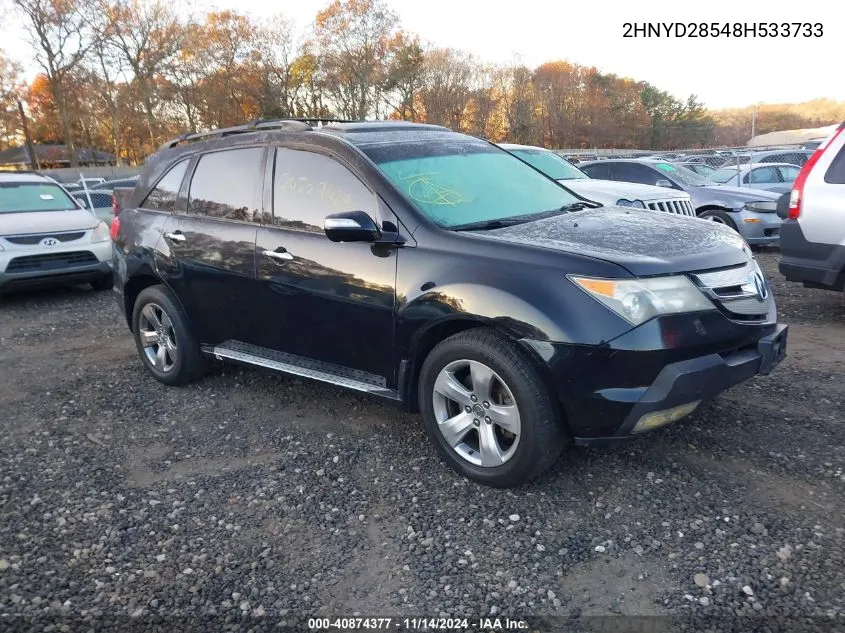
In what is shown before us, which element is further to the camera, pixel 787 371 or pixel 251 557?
pixel 787 371

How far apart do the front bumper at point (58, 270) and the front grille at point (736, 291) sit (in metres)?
7.93

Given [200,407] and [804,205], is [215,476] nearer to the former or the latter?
[200,407]

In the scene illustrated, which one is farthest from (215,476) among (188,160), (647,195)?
(647,195)

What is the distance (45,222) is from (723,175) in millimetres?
12462

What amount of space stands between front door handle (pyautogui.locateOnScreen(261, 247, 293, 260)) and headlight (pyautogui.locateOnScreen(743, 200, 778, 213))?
8.48 m

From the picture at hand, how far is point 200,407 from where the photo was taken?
4750mm

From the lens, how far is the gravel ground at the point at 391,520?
2615mm

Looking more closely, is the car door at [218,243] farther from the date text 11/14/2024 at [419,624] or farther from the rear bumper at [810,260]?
the rear bumper at [810,260]

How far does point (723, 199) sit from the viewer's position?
1040cm

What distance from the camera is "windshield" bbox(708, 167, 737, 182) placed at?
13.6 m

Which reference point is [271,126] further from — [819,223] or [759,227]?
[759,227]

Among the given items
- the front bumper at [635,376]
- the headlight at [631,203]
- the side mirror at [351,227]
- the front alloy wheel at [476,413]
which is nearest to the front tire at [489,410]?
the front alloy wheel at [476,413]

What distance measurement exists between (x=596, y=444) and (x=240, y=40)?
52598mm

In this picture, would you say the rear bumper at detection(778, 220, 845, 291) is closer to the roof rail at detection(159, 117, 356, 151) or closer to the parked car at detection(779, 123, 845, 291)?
the parked car at detection(779, 123, 845, 291)
